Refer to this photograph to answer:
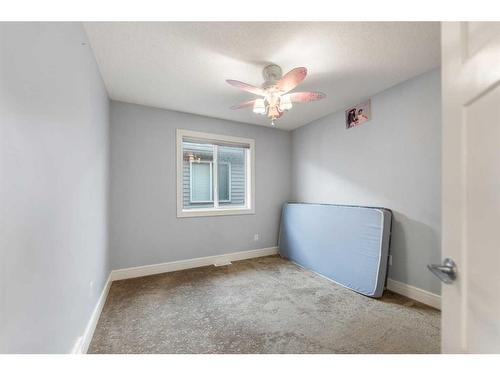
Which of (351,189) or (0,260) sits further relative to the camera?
(351,189)

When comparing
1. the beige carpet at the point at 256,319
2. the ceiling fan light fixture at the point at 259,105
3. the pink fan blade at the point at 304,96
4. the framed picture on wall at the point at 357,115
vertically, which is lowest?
the beige carpet at the point at 256,319

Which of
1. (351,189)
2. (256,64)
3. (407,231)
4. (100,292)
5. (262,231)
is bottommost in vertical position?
(100,292)

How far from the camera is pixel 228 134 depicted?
3.55 meters

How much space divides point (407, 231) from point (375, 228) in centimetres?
32

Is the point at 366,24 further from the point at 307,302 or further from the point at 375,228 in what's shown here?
the point at 307,302

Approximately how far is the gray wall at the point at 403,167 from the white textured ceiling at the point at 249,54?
311 millimetres

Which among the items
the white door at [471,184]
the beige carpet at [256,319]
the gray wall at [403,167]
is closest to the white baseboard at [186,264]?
the beige carpet at [256,319]

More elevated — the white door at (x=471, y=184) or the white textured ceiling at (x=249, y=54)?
the white textured ceiling at (x=249, y=54)

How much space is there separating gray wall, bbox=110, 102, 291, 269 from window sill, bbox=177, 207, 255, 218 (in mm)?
69

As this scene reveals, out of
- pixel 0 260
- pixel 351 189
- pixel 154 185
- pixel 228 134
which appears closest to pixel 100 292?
pixel 154 185

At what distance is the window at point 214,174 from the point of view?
10.8 feet

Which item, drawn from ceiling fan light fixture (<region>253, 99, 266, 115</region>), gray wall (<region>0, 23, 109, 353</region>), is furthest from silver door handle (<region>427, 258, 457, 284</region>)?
ceiling fan light fixture (<region>253, 99, 266, 115</region>)

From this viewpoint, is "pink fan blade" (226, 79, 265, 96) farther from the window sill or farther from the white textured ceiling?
the window sill

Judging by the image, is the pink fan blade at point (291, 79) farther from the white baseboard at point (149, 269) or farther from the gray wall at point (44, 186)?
the white baseboard at point (149, 269)
